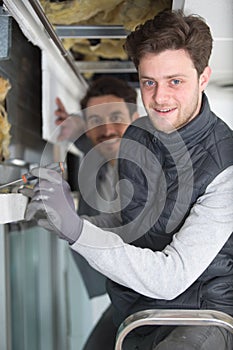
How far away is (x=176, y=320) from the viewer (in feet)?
3.72

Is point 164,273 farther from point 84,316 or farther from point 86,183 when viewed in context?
point 84,316

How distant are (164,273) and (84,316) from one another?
6.02ft

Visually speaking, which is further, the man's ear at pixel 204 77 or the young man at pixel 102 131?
the young man at pixel 102 131

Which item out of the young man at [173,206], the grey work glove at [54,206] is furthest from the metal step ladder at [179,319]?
the grey work glove at [54,206]

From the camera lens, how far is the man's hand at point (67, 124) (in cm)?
229

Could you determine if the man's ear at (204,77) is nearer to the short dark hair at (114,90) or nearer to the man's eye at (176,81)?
the man's eye at (176,81)

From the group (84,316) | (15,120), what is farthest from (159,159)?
(84,316)

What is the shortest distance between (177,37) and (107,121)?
937 mm

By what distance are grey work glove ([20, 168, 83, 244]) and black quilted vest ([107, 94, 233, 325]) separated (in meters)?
0.20

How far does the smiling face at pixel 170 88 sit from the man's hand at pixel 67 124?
3.39 feet

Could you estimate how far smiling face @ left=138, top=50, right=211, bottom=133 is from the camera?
122 centimetres

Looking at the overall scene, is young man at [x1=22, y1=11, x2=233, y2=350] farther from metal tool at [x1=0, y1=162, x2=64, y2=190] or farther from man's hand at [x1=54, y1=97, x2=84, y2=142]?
man's hand at [x1=54, y1=97, x2=84, y2=142]

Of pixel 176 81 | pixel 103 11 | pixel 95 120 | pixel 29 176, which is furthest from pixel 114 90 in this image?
pixel 176 81

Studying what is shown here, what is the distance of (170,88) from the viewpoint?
1236 mm
